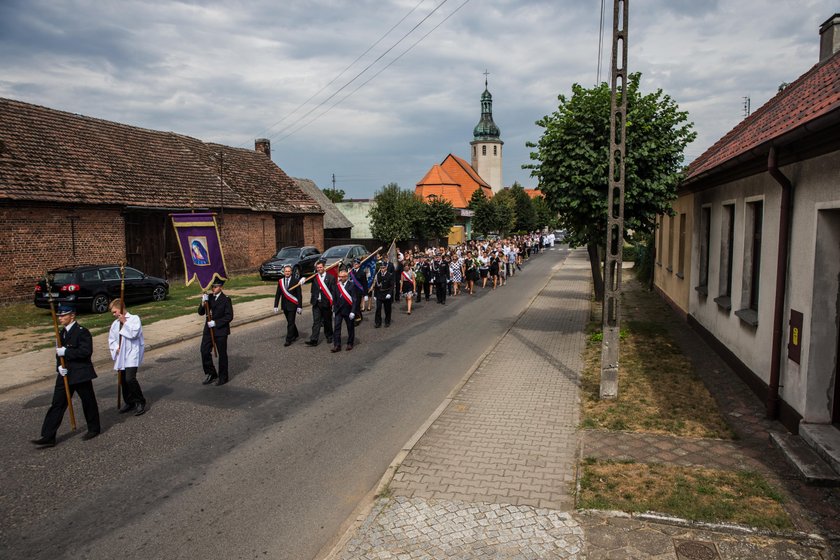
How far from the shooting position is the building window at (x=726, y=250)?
11031mm

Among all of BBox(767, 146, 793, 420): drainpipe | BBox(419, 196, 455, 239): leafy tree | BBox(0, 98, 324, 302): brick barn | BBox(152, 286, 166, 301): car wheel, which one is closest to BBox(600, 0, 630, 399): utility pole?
BBox(767, 146, 793, 420): drainpipe

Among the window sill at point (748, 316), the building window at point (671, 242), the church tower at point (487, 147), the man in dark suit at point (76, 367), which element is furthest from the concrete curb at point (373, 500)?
the church tower at point (487, 147)

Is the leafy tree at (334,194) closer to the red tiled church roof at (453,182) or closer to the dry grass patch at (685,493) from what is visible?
the red tiled church roof at (453,182)

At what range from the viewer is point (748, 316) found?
29.9ft

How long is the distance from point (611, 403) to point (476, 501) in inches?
143

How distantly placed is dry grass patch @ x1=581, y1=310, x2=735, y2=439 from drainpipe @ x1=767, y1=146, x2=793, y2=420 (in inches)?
27.1

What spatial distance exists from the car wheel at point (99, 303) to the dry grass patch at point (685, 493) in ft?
51.0

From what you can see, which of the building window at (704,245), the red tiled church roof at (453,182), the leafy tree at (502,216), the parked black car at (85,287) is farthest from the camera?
A: the red tiled church roof at (453,182)

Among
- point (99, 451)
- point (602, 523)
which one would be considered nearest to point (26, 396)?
point (99, 451)

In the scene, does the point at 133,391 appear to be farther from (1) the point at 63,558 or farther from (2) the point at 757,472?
(2) the point at 757,472

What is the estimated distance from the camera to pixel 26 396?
9383 mm

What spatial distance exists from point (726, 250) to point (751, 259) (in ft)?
5.40

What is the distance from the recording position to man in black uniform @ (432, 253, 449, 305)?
19.7m

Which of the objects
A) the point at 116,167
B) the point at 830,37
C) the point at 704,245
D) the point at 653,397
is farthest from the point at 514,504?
the point at 116,167
